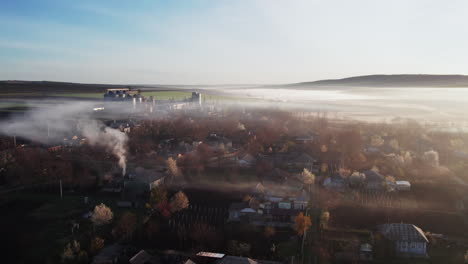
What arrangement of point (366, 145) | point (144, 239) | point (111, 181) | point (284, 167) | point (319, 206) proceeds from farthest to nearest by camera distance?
point (366, 145) → point (284, 167) → point (111, 181) → point (319, 206) → point (144, 239)

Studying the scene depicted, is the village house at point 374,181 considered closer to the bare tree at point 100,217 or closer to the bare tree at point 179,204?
the bare tree at point 179,204

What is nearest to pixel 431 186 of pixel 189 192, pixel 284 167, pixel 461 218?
pixel 461 218

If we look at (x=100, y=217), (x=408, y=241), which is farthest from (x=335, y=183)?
(x=100, y=217)

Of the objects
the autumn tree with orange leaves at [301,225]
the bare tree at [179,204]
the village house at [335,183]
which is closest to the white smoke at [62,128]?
the bare tree at [179,204]

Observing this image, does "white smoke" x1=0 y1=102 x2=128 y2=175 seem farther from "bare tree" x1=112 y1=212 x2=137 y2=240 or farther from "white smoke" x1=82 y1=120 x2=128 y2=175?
"bare tree" x1=112 y1=212 x2=137 y2=240

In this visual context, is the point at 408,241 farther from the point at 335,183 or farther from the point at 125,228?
the point at 125,228

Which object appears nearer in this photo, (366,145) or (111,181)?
(111,181)

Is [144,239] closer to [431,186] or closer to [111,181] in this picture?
[111,181]
